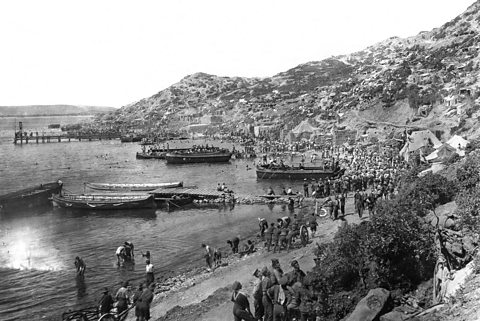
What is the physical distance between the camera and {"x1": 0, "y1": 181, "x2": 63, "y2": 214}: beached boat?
129 feet

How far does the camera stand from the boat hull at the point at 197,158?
229ft

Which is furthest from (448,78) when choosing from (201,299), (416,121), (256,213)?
(201,299)

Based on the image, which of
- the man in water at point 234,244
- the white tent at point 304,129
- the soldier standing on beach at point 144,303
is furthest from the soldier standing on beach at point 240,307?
the white tent at point 304,129

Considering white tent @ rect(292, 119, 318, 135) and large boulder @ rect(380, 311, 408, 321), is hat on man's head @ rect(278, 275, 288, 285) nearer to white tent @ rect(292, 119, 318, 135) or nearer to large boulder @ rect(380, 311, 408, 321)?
large boulder @ rect(380, 311, 408, 321)

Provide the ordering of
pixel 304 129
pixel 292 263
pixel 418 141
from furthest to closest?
pixel 304 129
pixel 418 141
pixel 292 263

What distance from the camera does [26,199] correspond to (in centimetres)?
4038

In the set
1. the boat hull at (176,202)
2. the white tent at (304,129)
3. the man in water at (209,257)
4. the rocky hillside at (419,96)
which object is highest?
the rocky hillside at (419,96)

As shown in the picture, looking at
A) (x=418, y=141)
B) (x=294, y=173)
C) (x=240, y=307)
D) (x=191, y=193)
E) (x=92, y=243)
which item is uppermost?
(x=418, y=141)

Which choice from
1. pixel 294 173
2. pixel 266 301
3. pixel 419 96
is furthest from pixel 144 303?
pixel 419 96

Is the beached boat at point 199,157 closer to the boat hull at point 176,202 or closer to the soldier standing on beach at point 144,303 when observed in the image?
the boat hull at point 176,202

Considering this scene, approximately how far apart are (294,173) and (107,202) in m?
21.7

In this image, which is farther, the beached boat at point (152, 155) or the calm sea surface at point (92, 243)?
the beached boat at point (152, 155)

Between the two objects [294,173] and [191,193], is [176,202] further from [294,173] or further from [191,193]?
[294,173]

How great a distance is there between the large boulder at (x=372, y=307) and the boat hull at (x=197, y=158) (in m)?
60.4
